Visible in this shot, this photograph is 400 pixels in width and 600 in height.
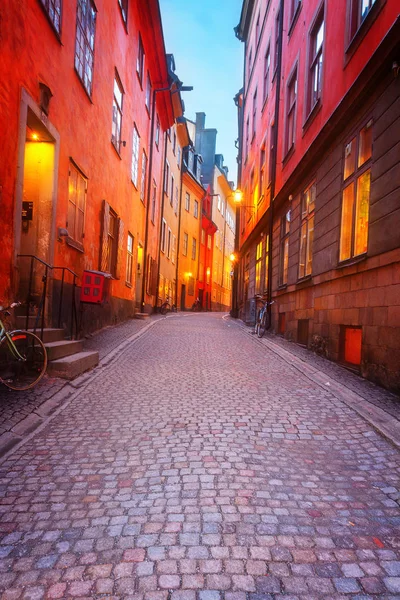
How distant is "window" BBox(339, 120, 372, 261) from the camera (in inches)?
291

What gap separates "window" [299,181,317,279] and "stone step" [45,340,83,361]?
5752 mm

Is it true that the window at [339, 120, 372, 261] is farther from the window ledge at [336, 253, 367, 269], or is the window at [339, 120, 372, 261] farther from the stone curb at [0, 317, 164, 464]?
the stone curb at [0, 317, 164, 464]

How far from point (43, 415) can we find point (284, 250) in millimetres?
10575

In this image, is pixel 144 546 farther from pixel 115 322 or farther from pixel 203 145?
pixel 203 145

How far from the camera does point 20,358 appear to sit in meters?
5.55

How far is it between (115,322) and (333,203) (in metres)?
7.77

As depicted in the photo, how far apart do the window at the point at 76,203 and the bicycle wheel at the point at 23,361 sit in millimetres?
3868

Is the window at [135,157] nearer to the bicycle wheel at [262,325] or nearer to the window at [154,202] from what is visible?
the window at [154,202]

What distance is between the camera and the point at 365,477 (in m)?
3.40

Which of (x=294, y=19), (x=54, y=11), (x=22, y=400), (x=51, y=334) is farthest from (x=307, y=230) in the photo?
(x=22, y=400)

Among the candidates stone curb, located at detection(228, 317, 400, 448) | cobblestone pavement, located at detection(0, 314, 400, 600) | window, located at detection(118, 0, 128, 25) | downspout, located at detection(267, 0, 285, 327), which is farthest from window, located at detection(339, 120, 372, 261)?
window, located at detection(118, 0, 128, 25)

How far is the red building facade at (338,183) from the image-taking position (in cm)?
629

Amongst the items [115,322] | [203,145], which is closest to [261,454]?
[115,322]

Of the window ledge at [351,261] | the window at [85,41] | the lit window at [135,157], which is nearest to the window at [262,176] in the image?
the lit window at [135,157]
